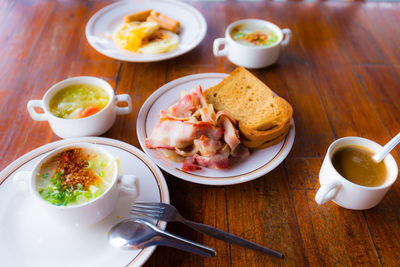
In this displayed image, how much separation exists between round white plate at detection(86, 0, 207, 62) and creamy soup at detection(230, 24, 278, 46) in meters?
0.18

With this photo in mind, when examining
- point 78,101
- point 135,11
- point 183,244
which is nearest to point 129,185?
point 183,244

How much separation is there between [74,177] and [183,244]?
384mm

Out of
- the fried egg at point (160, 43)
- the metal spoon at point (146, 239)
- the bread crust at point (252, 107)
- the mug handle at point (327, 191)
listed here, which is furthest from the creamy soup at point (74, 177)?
the fried egg at point (160, 43)

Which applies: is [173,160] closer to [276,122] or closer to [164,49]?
[276,122]

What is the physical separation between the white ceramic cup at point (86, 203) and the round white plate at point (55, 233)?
5 cm

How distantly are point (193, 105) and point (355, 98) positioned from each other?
0.84m

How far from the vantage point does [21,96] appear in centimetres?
156

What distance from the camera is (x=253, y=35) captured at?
5.79ft

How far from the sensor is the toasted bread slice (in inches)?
51.3

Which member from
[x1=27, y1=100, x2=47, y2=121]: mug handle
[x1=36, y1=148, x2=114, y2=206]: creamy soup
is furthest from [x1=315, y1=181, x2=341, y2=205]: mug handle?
[x1=27, y1=100, x2=47, y2=121]: mug handle

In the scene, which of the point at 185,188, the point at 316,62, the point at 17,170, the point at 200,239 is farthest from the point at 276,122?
the point at 17,170

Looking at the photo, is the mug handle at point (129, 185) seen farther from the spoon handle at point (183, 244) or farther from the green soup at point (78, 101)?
the green soup at point (78, 101)

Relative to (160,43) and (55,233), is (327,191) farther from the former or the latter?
(160,43)

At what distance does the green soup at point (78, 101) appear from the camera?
4.33 feet
